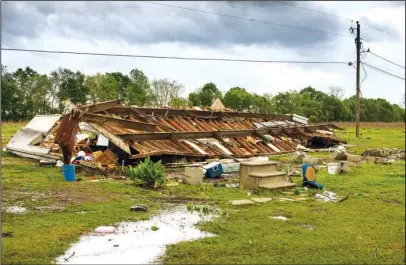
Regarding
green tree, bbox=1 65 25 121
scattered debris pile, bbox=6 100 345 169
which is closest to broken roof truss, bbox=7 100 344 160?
scattered debris pile, bbox=6 100 345 169

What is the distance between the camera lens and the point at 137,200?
927 centimetres

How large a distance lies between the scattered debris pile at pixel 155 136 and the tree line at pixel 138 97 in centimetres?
1346

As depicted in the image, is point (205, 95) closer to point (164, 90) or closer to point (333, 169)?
point (164, 90)

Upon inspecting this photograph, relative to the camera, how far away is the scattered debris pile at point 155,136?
14836 millimetres

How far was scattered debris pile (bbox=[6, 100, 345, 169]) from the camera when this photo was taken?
14836 mm

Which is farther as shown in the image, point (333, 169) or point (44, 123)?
point (44, 123)

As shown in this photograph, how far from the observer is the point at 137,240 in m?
6.21

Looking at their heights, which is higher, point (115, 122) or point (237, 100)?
point (237, 100)

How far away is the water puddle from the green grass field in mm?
219

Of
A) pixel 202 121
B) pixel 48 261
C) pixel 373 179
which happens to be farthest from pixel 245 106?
pixel 48 261

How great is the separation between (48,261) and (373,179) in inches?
406

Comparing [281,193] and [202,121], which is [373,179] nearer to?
[281,193]

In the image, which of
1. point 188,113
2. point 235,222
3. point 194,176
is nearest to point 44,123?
point 188,113

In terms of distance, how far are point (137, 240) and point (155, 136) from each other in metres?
10.4
